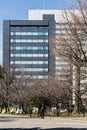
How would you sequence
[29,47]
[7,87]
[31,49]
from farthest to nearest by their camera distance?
[31,49], [29,47], [7,87]

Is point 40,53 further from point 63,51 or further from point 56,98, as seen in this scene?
point 63,51

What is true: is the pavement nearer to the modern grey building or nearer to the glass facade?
the glass facade

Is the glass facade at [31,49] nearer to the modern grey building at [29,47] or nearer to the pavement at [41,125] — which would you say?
the modern grey building at [29,47]

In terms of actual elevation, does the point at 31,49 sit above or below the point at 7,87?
above

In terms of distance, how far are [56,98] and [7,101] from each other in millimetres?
18242

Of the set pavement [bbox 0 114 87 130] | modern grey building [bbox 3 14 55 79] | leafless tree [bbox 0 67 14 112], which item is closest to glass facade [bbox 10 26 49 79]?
modern grey building [bbox 3 14 55 79]

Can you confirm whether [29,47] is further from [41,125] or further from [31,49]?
[41,125]

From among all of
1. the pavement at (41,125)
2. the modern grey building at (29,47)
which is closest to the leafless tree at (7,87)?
the pavement at (41,125)

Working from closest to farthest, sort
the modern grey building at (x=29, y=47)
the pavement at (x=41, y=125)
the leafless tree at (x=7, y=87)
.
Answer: the pavement at (x=41, y=125)
the leafless tree at (x=7, y=87)
the modern grey building at (x=29, y=47)

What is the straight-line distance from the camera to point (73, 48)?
27219 mm

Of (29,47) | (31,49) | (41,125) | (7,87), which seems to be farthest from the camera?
(31,49)

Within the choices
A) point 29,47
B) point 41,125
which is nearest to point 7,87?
point 41,125

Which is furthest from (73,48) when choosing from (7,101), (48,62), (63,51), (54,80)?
(48,62)

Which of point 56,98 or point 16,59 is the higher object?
point 16,59
